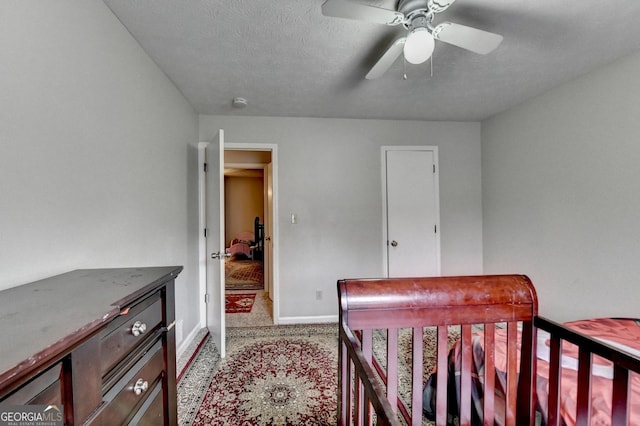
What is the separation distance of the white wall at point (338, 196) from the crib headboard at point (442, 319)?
205 centimetres

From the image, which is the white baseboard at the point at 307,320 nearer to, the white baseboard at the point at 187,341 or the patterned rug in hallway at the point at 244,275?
the white baseboard at the point at 187,341

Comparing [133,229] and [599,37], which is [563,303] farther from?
[133,229]

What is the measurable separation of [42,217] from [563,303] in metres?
3.62

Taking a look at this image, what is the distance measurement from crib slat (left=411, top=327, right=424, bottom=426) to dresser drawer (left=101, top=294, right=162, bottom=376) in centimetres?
101

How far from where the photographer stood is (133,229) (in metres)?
1.70

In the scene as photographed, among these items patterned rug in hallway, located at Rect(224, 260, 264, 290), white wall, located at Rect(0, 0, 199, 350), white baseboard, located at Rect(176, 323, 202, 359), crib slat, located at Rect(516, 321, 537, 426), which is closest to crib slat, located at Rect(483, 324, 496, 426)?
crib slat, located at Rect(516, 321, 537, 426)

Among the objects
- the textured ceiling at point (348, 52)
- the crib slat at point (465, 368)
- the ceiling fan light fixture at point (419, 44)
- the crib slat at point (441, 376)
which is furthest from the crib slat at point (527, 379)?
the textured ceiling at point (348, 52)

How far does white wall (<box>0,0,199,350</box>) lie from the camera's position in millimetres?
952

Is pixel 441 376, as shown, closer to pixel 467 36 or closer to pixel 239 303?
pixel 467 36

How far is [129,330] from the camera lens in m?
0.88

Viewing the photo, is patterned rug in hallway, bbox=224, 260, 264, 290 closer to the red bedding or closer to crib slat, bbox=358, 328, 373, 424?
the red bedding

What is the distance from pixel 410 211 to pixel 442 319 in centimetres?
232

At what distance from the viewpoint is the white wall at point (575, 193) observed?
2.01 m

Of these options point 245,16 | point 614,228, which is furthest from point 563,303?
point 245,16
